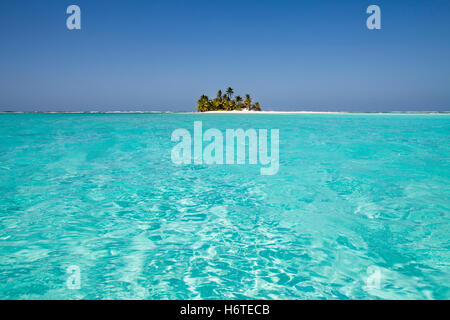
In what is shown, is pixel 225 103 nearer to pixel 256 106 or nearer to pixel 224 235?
pixel 256 106

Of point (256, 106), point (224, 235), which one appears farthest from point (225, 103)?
point (224, 235)

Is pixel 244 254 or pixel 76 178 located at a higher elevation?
pixel 76 178

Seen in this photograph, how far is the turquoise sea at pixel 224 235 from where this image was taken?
3.11m

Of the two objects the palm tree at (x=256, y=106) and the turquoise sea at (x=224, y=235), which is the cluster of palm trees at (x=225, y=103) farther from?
the turquoise sea at (x=224, y=235)

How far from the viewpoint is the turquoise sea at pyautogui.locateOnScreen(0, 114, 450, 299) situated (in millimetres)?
3107

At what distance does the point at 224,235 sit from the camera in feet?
14.2

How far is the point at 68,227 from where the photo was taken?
4594 mm

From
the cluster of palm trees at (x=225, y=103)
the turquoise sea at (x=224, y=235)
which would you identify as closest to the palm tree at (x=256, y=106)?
the cluster of palm trees at (x=225, y=103)

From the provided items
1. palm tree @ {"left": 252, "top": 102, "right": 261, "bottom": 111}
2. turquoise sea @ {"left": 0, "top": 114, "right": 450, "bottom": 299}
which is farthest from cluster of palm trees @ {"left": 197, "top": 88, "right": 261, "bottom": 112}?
turquoise sea @ {"left": 0, "top": 114, "right": 450, "bottom": 299}

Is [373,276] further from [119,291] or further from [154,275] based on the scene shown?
[119,291]

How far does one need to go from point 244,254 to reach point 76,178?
623 centimetres
